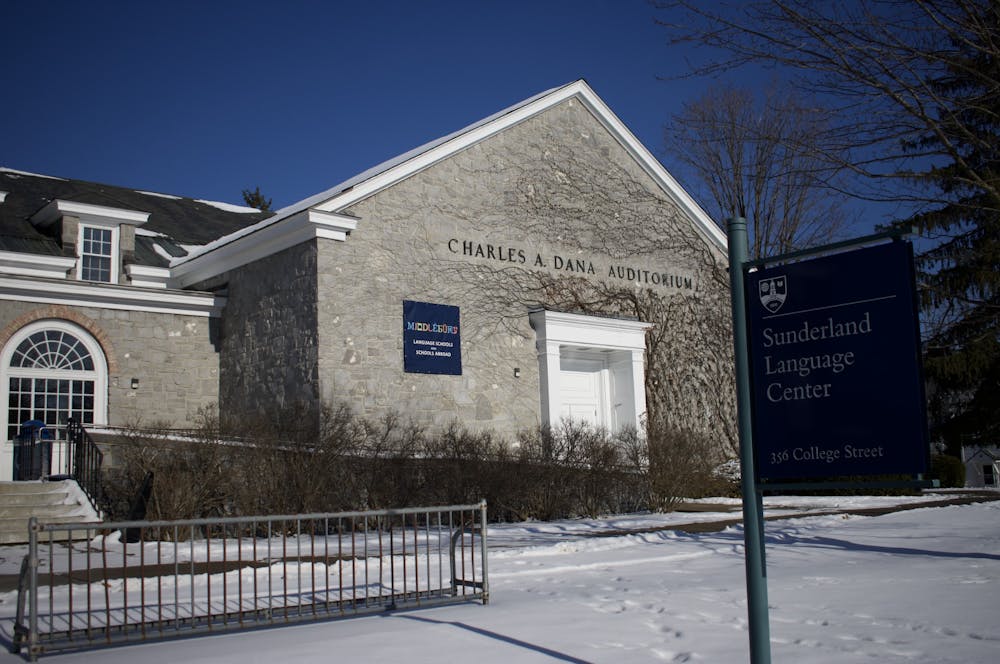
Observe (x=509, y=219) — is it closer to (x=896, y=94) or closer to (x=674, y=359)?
(x=674, y=359)

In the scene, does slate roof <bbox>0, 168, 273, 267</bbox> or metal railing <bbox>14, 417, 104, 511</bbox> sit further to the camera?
slate roof <bbox>0, 168, 273, 267</bbox>

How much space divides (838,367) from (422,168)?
15148 mm

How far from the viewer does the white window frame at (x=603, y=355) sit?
64.8ft

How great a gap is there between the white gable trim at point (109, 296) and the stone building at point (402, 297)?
1.4 inches

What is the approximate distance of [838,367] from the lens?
172 inches

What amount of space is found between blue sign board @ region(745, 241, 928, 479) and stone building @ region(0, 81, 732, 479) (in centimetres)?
1253

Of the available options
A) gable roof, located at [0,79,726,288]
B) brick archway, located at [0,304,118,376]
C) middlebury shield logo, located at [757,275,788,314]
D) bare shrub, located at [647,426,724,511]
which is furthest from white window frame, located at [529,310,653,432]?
middlebury shield logo, located at [757,275,788,314]

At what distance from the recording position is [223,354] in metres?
19.3

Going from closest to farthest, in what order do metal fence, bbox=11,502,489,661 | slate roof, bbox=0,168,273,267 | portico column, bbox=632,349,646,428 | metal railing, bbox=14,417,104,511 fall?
metal fence, bbox=11,502,489,661
metal railing, bbox=14,417,104,511
slate roof, bbox=0,168,273,267
portico column, bbox=632,349,646,428

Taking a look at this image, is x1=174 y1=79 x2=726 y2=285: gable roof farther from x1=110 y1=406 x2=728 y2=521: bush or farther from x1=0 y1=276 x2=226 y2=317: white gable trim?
x1=110 y1=406 x2=728 y2=521: bush

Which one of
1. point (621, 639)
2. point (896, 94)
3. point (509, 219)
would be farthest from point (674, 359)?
point (621, 639)

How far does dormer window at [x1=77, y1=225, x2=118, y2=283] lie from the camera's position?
1955 centimetres

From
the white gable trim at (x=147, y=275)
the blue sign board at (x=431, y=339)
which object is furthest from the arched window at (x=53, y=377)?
the blue sign board at (x=431, y=339)

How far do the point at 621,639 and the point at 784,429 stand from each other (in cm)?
225
